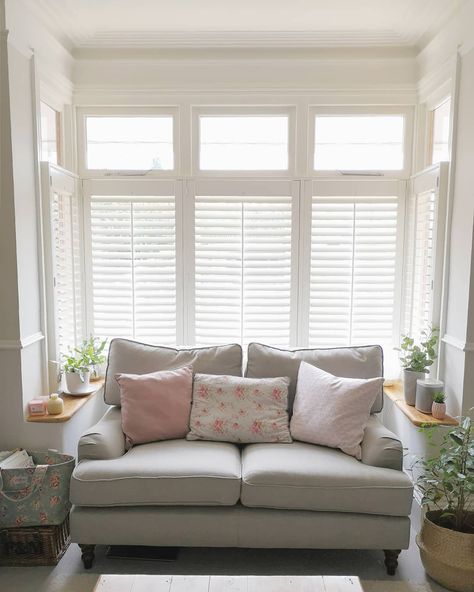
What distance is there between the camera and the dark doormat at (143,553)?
7.42ft

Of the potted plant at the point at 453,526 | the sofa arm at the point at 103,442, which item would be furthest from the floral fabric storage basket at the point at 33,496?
the potted plant at the point at 453,526

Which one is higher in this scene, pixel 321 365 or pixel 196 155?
pixel 196 155

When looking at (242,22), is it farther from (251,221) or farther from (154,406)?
(154,406)

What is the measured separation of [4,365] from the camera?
2504mm

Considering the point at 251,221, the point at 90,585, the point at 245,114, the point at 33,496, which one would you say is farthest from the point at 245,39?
the point at 90,585

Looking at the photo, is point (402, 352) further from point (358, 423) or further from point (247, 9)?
point (247, 9)

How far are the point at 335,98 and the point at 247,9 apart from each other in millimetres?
837

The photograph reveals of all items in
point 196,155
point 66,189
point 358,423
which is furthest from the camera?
point 196,155

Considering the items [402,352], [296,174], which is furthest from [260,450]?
[296,174]

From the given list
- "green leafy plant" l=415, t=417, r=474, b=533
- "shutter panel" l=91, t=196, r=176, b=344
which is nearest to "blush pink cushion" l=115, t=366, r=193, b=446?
"shutter panel" l=91, t=196, r=176, b=344

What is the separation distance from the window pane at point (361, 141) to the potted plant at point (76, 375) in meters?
2.05

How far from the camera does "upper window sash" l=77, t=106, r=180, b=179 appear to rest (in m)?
3.26

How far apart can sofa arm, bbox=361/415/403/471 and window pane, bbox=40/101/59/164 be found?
2479mm

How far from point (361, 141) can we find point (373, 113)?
7.8 inches
